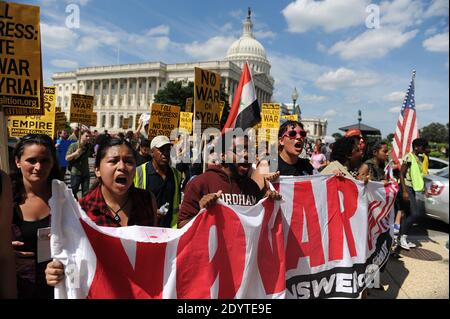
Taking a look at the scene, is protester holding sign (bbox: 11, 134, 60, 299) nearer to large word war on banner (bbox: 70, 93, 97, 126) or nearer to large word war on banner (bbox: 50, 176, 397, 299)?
large word war on banner (bbox: 50, 176, 397, 299)

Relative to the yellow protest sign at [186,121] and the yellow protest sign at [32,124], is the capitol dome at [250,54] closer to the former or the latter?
the yellow protest sign at [186,121]

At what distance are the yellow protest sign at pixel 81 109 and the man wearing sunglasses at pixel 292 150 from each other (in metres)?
5.75

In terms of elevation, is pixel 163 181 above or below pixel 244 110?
below

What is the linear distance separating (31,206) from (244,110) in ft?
A: 6.22

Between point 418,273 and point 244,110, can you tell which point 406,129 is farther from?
point 244,110

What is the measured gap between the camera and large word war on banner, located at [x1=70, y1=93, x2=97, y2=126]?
25.2 feet

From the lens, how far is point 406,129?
5.54 metres

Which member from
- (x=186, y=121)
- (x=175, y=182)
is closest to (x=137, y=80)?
(x=186, y=121)

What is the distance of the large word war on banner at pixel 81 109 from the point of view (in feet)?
25.2

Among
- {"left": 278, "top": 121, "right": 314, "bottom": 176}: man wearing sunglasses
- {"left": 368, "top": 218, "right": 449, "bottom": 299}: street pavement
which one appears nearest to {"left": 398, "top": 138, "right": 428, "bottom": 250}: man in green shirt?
{"left": 368, "top": 218, "right": 449, "bottom": 299}: street pavement
